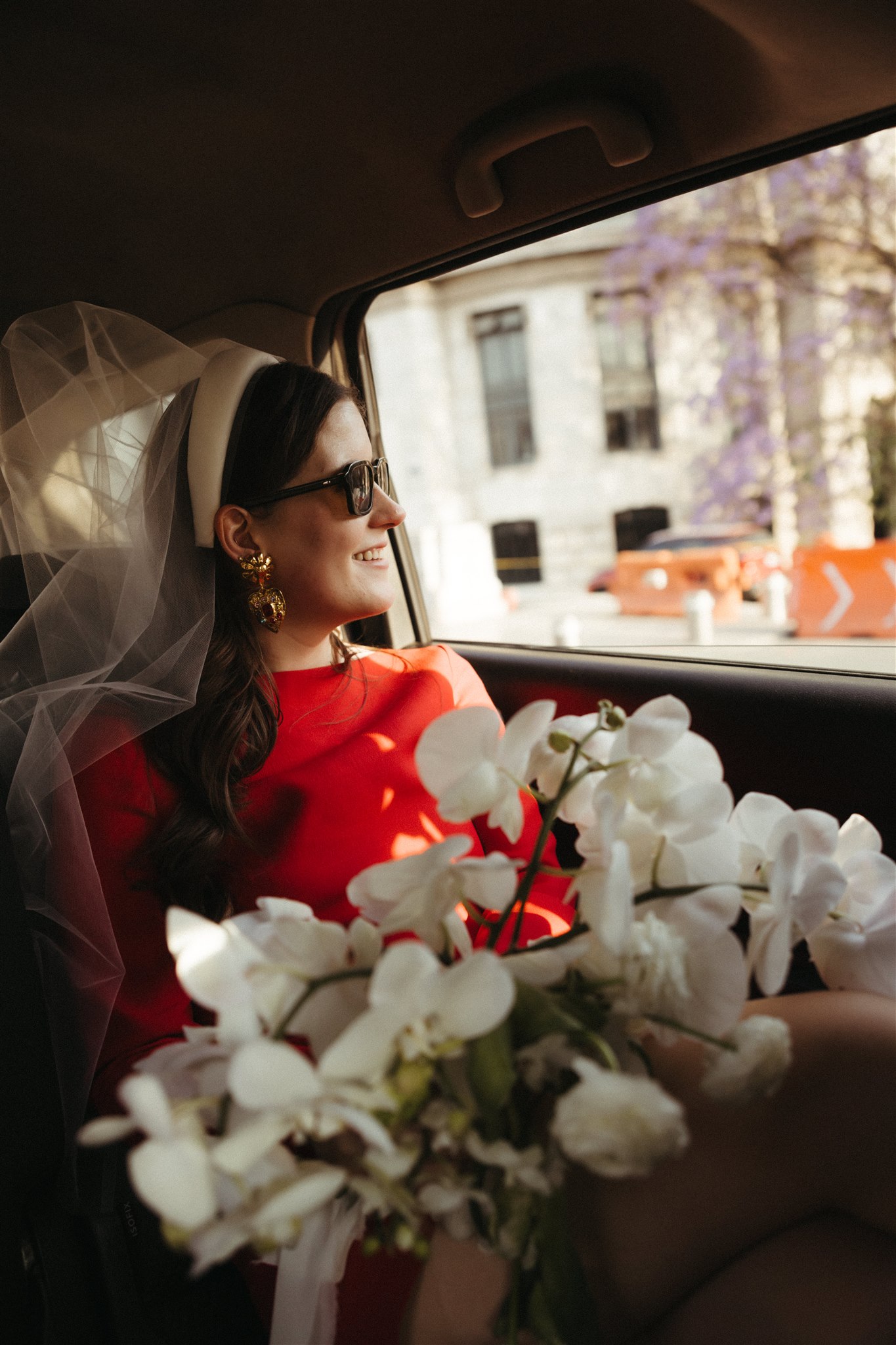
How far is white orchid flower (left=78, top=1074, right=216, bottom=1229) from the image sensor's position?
536 mm

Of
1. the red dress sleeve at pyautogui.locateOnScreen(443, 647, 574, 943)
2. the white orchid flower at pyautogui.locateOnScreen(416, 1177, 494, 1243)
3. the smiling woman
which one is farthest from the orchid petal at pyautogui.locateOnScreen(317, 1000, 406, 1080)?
the smiling woman

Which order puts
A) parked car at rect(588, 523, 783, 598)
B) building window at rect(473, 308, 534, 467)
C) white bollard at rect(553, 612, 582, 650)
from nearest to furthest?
white bollard at rect(553, 612, 582, 650) < parked car at rect(588, 523, 783, 598) < building window at rect(473, 308, 534, 467)

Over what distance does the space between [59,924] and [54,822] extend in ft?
0.44

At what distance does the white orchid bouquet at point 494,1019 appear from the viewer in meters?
0.57

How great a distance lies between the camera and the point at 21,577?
62.2 inches

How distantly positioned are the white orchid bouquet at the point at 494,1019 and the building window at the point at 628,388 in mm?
17616

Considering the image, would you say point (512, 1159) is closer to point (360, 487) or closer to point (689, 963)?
point (689, 963)

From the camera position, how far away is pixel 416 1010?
0.60m

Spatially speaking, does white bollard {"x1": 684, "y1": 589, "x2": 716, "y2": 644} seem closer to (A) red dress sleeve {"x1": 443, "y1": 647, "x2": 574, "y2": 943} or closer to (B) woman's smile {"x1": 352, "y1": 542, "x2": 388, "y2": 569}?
(A) red dress sleeve {"x1": 443, "y1": 647, "x2": 574, "y2": 943}

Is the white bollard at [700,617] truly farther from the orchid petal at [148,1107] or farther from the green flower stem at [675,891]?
the orchid petal at [148,1107]

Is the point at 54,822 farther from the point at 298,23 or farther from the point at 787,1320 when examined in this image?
the point at 298,23

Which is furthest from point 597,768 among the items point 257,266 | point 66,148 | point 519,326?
point 519,326

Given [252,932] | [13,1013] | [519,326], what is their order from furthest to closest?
[519,326] < [13,1013] < [252,932]

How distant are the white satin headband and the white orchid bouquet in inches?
38.1
